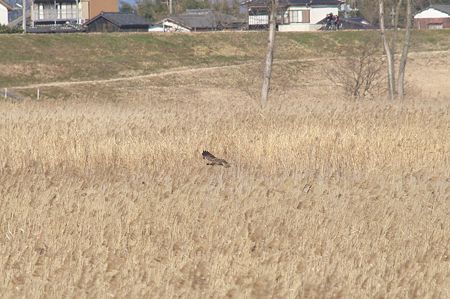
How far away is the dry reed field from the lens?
7.40 meters

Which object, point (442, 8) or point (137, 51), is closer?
point (137, 51)

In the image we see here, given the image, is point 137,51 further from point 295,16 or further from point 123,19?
point 295,16

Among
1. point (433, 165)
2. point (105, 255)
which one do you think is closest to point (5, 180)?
point (105, 255)

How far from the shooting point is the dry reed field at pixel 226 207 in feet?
24.3

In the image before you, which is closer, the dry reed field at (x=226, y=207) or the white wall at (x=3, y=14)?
the dry reed field at (x=226, y=207)

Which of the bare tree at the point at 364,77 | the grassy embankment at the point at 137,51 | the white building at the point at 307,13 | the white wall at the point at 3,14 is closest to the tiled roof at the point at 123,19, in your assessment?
the white building at the point at 307,13

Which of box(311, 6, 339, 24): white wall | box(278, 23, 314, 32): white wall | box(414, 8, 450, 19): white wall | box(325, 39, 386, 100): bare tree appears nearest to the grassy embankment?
box(325, 39, 386, 100): bare tree

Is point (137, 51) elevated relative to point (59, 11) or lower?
lower

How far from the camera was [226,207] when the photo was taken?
31.9 ft

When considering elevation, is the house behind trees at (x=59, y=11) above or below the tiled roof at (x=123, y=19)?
above

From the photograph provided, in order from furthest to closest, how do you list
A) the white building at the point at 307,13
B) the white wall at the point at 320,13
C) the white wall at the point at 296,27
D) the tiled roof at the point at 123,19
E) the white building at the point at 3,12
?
the white building at the point at 3,12 < the white wall at the point at 320,13 < the white building at the point at 307,13 < the white wall at the point at 296,27 < the tiled roof at the point at 123,19

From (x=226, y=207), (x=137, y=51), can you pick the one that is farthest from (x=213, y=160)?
(x=137, y=51)

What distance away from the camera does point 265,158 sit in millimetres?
16141

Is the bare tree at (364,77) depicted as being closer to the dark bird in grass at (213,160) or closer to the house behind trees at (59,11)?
the dark bird in grass at (213,160)
